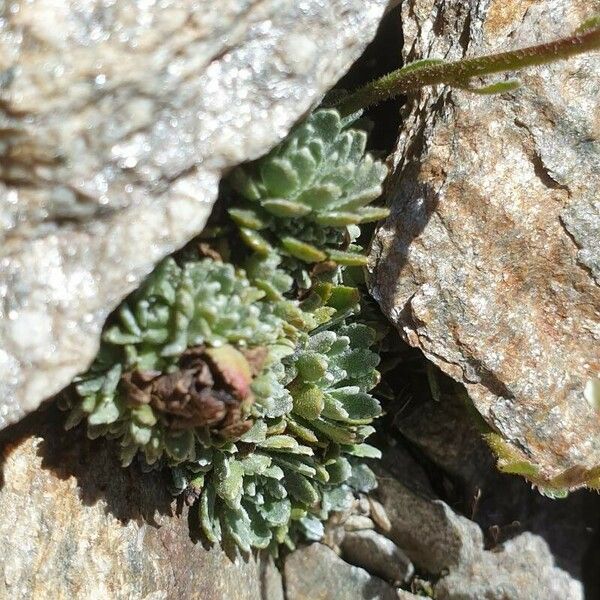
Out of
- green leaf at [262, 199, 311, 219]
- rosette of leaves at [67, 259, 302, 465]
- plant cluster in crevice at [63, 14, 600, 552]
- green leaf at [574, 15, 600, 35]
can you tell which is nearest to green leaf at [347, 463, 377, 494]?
plant cluster in crevice at [63, 14, 600, 552]

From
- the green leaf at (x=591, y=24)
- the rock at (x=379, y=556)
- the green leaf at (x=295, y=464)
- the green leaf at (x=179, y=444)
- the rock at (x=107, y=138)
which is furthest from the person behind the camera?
the rock at (x=379, y=556)

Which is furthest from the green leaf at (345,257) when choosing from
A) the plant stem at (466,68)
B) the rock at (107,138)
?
the plant stem at (466,68)

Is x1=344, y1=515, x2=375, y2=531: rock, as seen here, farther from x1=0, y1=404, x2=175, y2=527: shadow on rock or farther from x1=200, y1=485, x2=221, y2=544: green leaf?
x1=0, y1=404, x2=175, y2=527: shadow on rock

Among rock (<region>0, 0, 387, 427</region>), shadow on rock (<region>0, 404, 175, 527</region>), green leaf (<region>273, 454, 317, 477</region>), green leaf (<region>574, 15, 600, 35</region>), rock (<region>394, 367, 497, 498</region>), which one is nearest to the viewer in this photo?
rock (<region>0, 0, 387, 427</region>)

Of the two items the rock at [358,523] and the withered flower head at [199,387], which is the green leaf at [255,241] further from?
the rock at [358,523]

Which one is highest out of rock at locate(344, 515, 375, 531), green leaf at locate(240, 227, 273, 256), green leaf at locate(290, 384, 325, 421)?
green leaf at locate(240, 227, 273, 256)

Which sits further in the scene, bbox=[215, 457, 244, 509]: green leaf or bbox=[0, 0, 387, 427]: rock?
bbox=[215, 457, 244, 509]: green leaf

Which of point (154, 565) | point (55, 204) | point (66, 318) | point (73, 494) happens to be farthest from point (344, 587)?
point (55, 204)
